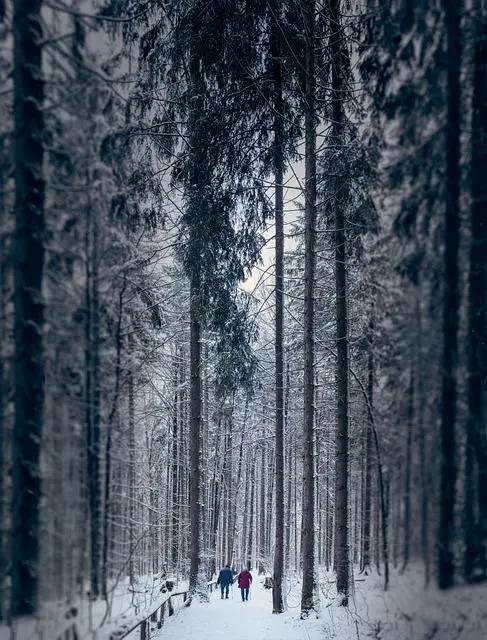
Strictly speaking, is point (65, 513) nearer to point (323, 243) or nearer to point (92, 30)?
point (92, 30)

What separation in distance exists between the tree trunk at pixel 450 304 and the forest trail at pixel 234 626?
7.68 meters

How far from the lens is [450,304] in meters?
1.07

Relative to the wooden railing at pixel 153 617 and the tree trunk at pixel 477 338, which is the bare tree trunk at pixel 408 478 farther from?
the wooden railing at pixel 153 617

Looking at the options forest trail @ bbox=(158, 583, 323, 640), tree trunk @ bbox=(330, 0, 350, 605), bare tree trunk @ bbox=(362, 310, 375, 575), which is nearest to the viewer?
bare tree trunk @ bbox=(362, 310, 375, 575)

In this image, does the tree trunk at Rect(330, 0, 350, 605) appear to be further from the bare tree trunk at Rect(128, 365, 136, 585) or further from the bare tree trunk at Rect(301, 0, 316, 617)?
the bare tree trunk at Rect(128, 365, 136, 585)

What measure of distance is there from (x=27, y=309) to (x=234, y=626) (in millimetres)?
11257

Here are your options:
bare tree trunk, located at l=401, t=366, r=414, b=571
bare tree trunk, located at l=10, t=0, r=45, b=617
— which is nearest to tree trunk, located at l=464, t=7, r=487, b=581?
bare tree trunk, located at l=401, t=366, r=414, b=571

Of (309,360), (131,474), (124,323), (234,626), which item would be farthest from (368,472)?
(234,626)

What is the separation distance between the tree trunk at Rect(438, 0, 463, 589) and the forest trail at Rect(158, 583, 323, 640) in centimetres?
768

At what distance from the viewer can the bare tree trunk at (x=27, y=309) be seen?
1076mm

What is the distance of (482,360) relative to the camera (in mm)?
1079

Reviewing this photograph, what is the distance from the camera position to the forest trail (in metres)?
8.38

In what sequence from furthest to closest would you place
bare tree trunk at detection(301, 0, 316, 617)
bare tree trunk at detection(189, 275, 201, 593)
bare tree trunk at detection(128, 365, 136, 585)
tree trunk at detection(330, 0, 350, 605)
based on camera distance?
Answer: bare tree trunk at detection(189, 275, 201, 593), bare tree trunk at detection(301, 0, 316, 617), tree trunk at detection(330, 0, 350, 605), bare tree trunk at detection(128, 365, 136, 585)

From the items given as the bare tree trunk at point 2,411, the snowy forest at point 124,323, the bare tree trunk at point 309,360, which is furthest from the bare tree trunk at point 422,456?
the bare tree trunk at point 309,360
